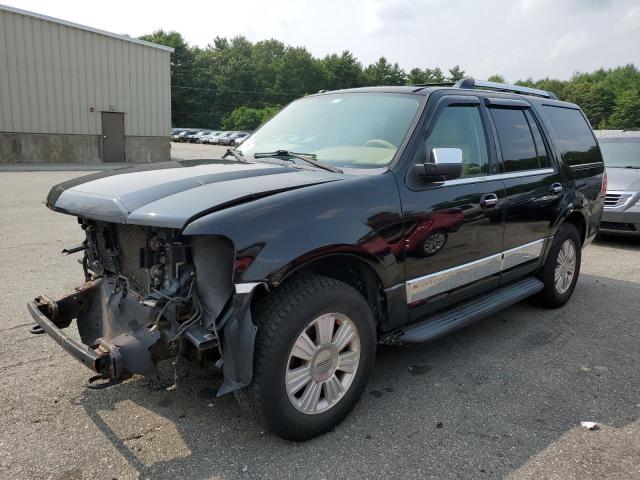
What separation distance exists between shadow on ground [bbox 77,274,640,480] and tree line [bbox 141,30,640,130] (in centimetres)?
6316

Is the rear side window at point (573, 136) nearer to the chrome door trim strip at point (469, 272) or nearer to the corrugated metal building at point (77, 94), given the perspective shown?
the chrome door trim strip at point (469, 272)

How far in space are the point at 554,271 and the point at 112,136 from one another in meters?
23.5

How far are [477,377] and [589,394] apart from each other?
2.41 feet

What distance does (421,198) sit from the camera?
11.2 feet

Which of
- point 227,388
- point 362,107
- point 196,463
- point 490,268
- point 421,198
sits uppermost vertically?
point 362,107

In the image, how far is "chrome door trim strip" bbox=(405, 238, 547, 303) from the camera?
3518 mm

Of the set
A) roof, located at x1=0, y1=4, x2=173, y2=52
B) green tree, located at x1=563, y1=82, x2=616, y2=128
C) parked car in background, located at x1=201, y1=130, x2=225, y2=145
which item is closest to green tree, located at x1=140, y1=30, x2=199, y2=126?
parked car in background, located at x1=201, y1=130, x2=225, y2=145

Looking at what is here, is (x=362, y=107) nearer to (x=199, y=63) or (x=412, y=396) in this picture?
(x=412, y=396)

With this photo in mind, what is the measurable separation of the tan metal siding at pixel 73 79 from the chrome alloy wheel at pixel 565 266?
884 inches

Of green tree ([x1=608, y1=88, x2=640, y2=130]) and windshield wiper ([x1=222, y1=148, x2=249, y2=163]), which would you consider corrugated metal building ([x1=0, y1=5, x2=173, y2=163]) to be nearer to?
windshield wiper ([x1=222, y1=148, x2=249, y2=163])

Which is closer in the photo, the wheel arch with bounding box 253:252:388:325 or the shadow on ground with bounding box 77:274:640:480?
the shadow on ground with bounding box 77:274:640:480

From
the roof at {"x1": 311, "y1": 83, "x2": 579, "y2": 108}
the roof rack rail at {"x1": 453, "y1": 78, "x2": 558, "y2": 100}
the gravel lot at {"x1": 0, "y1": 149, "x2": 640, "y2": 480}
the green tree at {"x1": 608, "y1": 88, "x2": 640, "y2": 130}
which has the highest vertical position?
the green tree at {"x1": 608, "y1": 88, "x2": 640, "y2": 130}

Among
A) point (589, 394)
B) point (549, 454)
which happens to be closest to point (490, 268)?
point (589, 394)

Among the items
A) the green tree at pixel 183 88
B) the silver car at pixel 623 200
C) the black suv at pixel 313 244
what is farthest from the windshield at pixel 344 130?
the green tree at pixel 183 88
